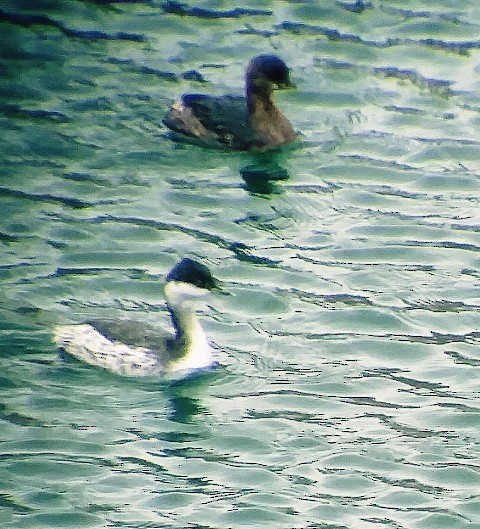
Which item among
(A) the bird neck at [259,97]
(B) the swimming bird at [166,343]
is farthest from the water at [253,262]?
(A) the bird neck at [259,97]

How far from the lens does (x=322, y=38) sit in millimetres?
19031

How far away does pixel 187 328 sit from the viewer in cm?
1317

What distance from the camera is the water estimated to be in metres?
11.8

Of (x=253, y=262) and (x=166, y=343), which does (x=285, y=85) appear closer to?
(x=253, y=262)

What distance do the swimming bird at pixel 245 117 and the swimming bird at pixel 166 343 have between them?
142 inches

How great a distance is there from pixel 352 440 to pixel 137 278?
279cm

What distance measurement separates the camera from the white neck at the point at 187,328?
1311 centimetres

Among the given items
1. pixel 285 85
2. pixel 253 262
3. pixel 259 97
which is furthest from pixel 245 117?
pixel 253 262

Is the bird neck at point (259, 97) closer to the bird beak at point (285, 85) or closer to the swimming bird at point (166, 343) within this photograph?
the bird beak at point (285, 85)

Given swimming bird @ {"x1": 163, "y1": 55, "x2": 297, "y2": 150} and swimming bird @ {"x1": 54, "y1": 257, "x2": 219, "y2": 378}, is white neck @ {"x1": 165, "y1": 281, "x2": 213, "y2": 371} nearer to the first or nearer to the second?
swimming bird @ {"x1": 54, "y1": 257, "x2": 219, "y2": 378}

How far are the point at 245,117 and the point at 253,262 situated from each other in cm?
233

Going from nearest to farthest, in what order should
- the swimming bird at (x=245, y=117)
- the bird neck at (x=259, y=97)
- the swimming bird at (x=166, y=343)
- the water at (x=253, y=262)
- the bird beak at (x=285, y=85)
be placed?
the water at (x=253, y=262)
the swimming bird at (x=166, y=343)
the swimming bird at (x=245, y=117)
the bird neck at (x=259, y=97)
the bird beak at (x=285, y=85)

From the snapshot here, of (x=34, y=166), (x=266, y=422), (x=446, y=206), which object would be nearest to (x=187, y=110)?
(x=34, y=166)

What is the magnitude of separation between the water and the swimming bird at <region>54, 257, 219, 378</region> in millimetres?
127
